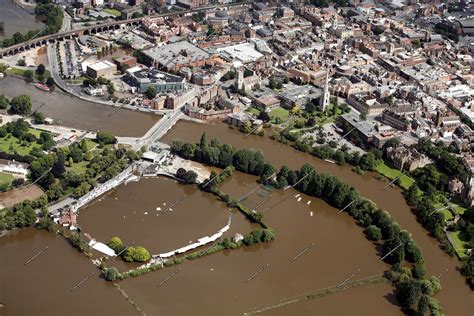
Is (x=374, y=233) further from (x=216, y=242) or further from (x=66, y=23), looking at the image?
(x=66, y=23)

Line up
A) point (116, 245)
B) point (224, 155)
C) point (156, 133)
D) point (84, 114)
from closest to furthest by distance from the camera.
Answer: point (116, 245) → point (224, 155) → point (156, 133) → point (84, 114)

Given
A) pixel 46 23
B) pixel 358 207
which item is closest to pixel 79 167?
pixel 358 207

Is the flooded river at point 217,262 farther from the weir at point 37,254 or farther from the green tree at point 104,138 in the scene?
the green tree at point 104,138

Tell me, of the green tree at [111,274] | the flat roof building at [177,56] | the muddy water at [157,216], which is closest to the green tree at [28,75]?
the flat roof building at [177,56]

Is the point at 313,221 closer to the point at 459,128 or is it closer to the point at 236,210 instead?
the point at 236,210

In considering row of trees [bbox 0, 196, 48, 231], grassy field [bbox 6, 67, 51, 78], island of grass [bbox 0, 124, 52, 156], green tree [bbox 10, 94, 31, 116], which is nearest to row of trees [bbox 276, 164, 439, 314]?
row of trees [bbox 0, 196, 48, 231]

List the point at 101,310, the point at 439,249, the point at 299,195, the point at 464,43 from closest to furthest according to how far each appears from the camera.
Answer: the point at 101,310 → the point at 439,249 → the point at 299,195 → the point at 464,43

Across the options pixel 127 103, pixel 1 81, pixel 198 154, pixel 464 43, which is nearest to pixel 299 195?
pixel 198 154
